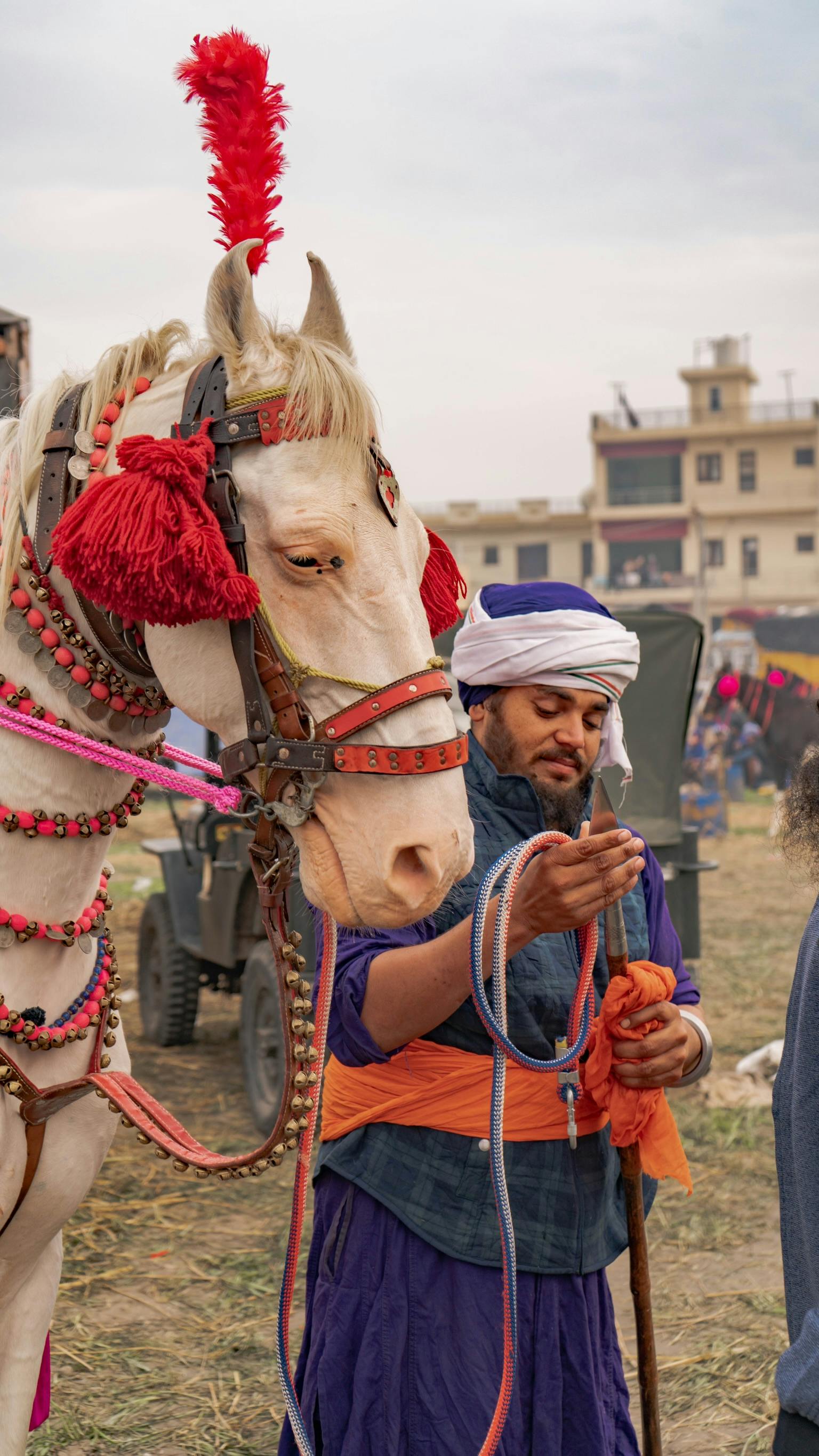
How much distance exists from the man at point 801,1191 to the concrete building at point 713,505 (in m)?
52.4

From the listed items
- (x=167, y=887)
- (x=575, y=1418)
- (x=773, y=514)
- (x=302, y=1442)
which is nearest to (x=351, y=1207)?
(x=302, y=1442)

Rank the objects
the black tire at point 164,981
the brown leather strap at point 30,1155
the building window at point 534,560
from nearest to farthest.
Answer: the brown leather strap at point 30,1155 → the black tire at point 164,981 → the building window at point 534,560

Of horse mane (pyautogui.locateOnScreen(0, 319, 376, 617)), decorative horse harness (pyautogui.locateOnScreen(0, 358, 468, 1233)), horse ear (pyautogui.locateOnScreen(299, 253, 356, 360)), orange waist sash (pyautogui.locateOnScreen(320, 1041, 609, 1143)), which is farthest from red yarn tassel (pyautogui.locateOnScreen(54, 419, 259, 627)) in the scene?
orange waist sash (pyautogui.locateOnScreen(320, 1041, 609, 1143))

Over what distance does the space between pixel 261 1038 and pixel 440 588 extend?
16.1ft

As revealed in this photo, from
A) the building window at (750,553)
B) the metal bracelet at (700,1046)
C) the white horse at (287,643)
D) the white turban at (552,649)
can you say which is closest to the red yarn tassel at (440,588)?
the white horse at (287,643)

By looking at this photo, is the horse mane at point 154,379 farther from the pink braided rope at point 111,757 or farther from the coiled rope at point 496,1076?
the coiled rope at point 496,1076

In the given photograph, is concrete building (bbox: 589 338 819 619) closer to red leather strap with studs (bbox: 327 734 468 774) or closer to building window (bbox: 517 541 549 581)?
building window (bbox: 517 541 549 581)

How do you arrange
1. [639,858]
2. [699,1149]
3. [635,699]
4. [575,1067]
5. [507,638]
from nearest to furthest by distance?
1. [639,858]
2. [575,1067]
3. [507,638]
4. [699,1149]
5. [635,699]

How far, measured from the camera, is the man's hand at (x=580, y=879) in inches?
72.4

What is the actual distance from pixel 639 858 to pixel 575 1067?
529 millimetres

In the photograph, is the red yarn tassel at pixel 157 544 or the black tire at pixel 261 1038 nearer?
the red yarn tassel at pixel 157 544

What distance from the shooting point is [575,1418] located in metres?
2.10

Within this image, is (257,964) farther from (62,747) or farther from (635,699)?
(62,747)

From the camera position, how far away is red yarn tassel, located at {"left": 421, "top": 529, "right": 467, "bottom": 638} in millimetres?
2016
